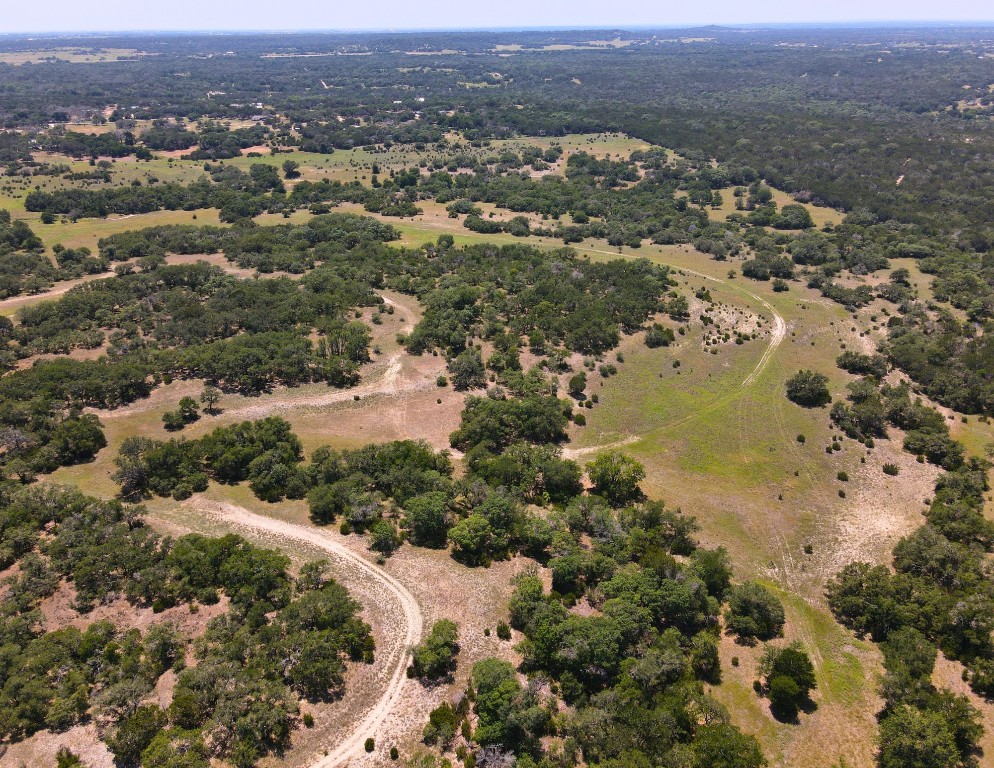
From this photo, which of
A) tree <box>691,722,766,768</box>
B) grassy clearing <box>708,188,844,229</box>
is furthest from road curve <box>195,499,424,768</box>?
grassy clearing <box>708,188,844,229</box>

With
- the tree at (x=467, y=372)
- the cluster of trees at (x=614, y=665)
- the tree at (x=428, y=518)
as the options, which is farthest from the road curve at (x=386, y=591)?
the tree at (x=467, y=372)

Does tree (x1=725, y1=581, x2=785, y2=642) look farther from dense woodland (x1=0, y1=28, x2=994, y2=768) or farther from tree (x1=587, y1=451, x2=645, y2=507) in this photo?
tree (x1=587, y1=451, x2=645, y2=507)

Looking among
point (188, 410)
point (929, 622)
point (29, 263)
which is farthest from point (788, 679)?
point (29, 263)

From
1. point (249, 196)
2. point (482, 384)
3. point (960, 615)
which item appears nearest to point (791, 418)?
point (960, 615)

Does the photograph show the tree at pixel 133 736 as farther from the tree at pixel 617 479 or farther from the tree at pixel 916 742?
the tree at pixel 916 742

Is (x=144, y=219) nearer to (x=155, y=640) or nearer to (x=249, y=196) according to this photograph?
(x=249, y=196)
